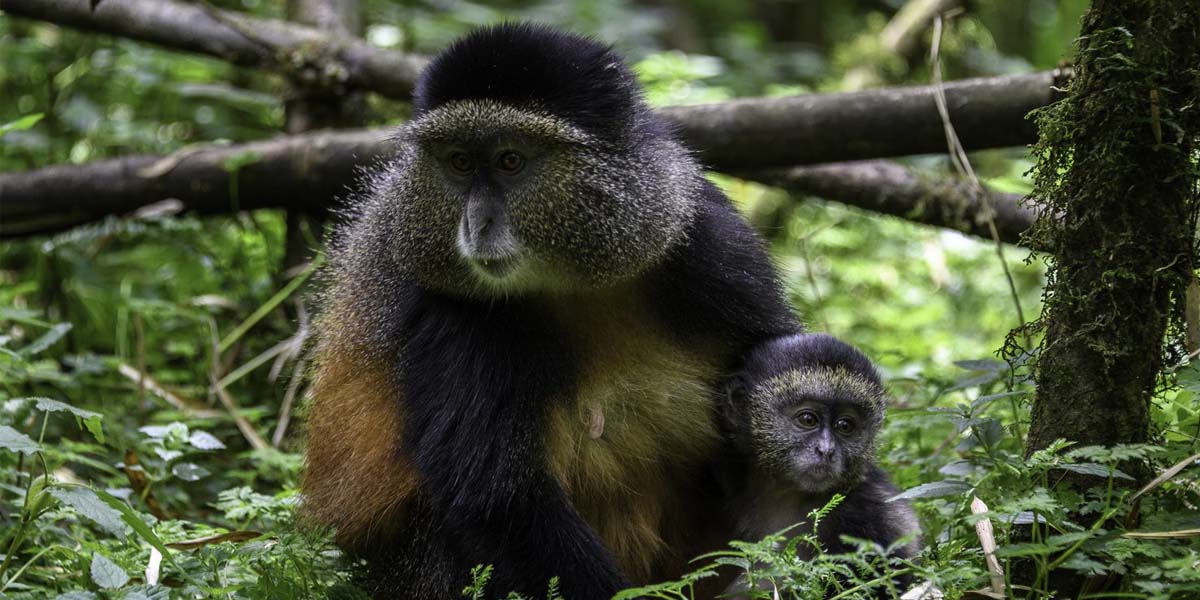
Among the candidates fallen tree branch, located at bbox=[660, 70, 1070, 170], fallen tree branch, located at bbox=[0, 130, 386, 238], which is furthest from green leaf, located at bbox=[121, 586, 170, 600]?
fallen tree branch, located at bbox=[0, 130, 386, 238]

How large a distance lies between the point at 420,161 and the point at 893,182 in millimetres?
3392

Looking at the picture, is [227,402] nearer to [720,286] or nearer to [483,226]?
[483,226]

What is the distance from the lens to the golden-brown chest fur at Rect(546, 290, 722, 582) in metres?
4.25

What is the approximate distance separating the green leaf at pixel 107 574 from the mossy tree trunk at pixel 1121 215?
269 cm

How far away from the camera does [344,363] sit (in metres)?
4.54

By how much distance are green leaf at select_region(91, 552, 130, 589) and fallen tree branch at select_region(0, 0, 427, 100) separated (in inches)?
163

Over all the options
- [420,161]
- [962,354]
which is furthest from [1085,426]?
[962,354]

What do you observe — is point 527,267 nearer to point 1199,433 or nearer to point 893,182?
point 1199,433

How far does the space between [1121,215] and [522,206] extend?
1838 mm

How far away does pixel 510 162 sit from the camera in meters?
4.10

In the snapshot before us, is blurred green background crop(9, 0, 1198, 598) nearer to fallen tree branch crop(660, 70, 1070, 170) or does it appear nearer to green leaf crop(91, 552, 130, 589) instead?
green leaf crop(91, 552, 130, 589)

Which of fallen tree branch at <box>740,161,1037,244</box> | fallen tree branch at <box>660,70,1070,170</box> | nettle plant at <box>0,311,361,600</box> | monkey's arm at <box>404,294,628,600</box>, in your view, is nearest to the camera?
nettle plant at <box>0,311,361,600</box>

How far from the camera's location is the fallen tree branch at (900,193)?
629 cm

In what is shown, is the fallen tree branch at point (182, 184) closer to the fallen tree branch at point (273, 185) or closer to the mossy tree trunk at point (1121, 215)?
the fallen tree branch at point (273, 185)
